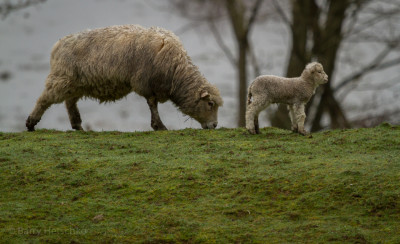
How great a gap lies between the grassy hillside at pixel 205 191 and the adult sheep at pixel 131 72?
6.29 ft

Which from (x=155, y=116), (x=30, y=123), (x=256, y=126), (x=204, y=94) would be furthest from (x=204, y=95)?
(x=30, y=123)


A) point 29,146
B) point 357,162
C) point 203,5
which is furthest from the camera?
point 203,5

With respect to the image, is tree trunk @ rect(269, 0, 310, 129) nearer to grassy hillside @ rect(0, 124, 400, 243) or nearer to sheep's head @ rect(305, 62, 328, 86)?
sheep's head @ rect(305, 62, 328, 86)

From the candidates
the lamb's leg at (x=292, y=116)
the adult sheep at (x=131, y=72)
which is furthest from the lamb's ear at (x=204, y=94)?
the lamb's leg at (x=292, y=116)

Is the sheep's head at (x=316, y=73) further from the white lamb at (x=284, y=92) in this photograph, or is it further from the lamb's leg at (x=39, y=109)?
the lamb's leg at (x=39, y=109)

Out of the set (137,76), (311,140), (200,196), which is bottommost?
(200,196)

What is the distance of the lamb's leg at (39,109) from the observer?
12344mm

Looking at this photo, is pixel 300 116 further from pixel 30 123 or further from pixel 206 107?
pixel 30 123

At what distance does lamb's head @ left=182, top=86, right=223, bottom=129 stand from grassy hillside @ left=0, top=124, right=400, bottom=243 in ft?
6.13

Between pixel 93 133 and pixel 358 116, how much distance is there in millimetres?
9133

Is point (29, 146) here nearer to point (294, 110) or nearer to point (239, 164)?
point (239, 164)

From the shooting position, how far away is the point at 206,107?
38.9 ft

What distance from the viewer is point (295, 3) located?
1664 centimetres

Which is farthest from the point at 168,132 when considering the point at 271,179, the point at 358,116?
the point at 358,116
